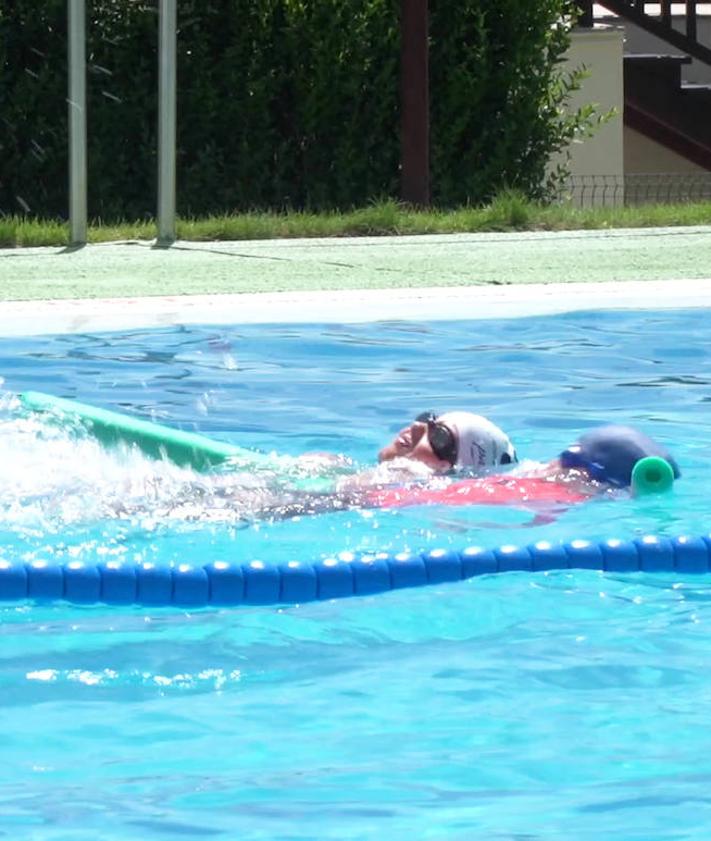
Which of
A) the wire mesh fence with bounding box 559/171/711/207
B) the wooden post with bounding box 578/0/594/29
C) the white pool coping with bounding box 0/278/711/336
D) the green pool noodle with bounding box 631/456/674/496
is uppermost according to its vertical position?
the wooden post with bounding box 578/0/594/29

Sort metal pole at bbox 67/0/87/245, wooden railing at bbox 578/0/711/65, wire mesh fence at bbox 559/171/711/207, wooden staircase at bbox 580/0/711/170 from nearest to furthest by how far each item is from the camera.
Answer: metal pole at bbox 67/0/87/245 < wire mesh fence at bbox 559/171/711/207 < wooden railing at bbox 578/0/711/65 < wooden staircase at bbox 580/0/711/170

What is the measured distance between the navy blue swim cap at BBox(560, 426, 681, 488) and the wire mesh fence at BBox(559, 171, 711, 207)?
867 cm

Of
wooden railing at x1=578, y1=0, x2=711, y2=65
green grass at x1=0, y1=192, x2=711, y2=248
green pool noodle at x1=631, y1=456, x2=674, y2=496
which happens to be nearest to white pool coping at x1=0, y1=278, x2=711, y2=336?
green grass at x1=0, y1=192, x2=711, y2=248

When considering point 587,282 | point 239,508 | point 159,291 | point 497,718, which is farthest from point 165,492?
point 587,282

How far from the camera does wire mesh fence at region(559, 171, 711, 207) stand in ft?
51.1

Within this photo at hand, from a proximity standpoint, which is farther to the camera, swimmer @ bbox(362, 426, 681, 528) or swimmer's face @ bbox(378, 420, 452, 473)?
swimmer's face @ bbox(378, 420, 452, 473)

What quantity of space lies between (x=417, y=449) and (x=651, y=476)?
2.64 ft

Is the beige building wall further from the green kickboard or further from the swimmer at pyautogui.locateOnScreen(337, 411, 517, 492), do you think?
the green kickboard

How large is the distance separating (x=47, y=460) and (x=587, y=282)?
4.26 metres

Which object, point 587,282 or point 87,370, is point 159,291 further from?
point 587,282

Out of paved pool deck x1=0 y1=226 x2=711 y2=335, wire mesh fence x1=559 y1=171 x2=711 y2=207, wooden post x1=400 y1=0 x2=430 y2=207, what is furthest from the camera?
wire mesh fence x1=559 y1=171 x2=711 y2=207

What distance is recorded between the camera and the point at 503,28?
44.1ft

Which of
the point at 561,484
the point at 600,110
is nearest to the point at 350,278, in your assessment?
the point at 561,484

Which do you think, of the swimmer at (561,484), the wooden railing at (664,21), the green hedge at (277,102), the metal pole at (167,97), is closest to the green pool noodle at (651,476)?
the swimmer at (561,484)
